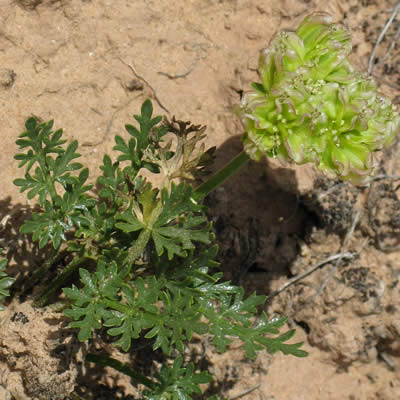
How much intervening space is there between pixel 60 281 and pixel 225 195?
158 centimetres

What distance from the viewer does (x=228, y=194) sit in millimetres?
4531

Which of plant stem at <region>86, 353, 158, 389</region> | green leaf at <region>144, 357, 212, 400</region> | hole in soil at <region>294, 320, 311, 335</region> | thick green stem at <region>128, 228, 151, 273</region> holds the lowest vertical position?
hole in soil at <region>294, 320, 311, 335</region>

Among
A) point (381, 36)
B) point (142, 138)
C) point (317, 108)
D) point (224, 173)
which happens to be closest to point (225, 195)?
point (224, 173)

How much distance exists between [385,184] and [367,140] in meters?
1.79

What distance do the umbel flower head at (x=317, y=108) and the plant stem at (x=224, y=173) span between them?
0.18 m

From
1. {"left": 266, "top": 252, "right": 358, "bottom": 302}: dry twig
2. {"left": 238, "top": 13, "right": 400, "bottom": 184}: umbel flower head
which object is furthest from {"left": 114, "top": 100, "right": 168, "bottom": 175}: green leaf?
{"left": 266, "top": 252, "right": 358, "bottom": 302}: dry twig

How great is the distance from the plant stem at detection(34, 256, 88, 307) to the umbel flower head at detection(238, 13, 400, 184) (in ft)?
4.43

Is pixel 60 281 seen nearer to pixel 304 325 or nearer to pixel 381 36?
pixel 304 325

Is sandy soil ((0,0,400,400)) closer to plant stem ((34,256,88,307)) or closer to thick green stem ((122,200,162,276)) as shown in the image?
plant stem ((34,256,88,307))

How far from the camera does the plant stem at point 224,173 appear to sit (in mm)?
3342

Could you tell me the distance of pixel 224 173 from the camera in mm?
3449

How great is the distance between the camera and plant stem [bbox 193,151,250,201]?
334 cm

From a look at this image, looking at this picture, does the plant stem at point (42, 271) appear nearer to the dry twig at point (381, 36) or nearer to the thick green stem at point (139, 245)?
the thick green stem at point (139, 245)

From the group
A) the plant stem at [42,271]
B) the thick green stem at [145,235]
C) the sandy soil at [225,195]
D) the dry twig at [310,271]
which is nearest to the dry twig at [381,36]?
the sandy soil at [225,195]
